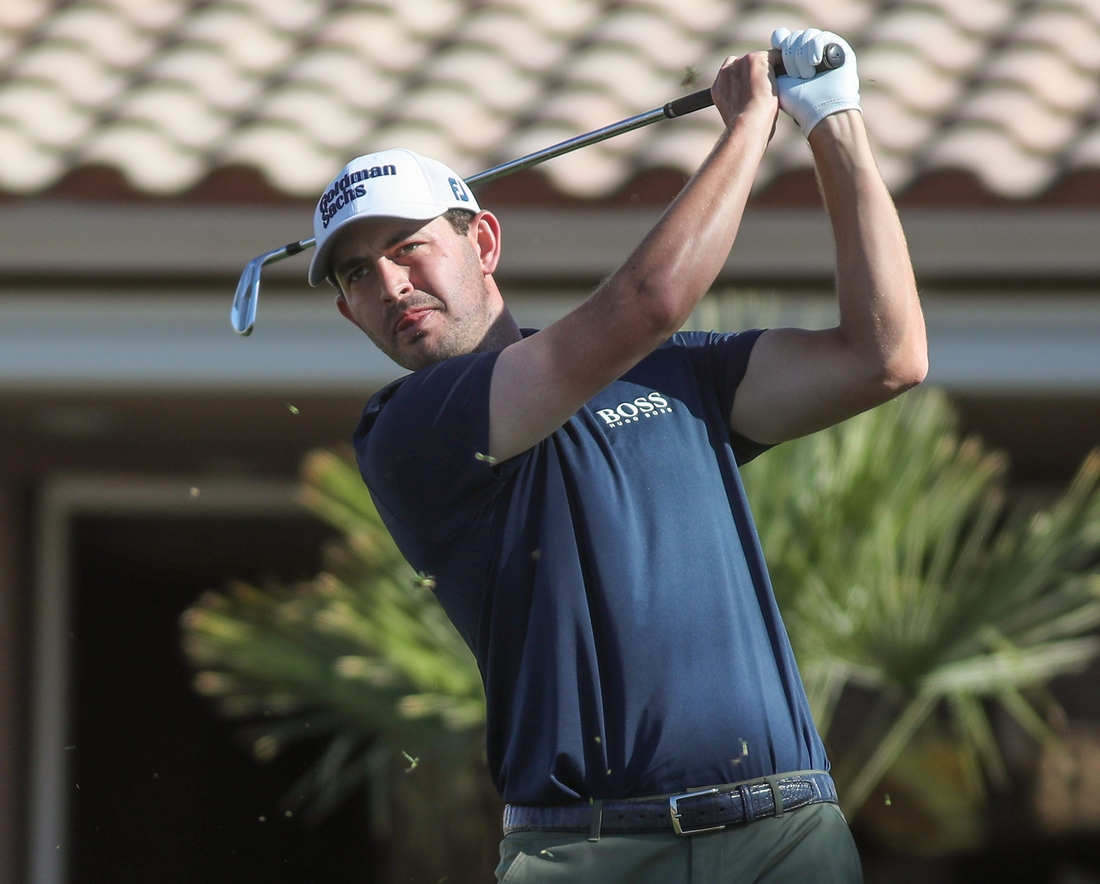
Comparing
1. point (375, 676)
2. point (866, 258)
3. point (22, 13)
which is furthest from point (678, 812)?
point (22, 13)

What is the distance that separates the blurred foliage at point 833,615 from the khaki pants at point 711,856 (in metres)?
1.32

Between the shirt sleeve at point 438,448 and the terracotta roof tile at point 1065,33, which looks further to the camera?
the terracotta roof tile at point 1065,33

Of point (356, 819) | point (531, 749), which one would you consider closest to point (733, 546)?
point (531, 749)

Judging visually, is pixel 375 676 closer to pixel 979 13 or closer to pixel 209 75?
pixel 209 75

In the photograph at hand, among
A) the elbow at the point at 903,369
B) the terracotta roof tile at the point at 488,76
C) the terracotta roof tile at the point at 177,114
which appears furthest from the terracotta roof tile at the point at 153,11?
the elbow at the point at 903,369

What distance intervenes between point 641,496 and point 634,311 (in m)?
0.28

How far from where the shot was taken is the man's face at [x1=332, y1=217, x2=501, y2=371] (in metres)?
2.42

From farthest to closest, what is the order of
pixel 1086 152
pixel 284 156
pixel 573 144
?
pixel 284 156 < pixel 1086 152 < pixel 573 144

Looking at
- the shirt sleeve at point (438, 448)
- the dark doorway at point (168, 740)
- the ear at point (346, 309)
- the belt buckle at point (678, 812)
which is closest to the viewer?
the belt buckle at point (678, 812)

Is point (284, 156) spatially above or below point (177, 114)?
below

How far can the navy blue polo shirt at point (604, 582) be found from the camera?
81.1 inches

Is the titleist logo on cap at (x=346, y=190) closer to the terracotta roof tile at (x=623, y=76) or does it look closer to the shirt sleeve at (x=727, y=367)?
the shirt sleeve at (x=727, y=367)

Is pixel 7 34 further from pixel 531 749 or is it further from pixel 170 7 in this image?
pixel 531 749

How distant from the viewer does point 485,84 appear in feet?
15.4
